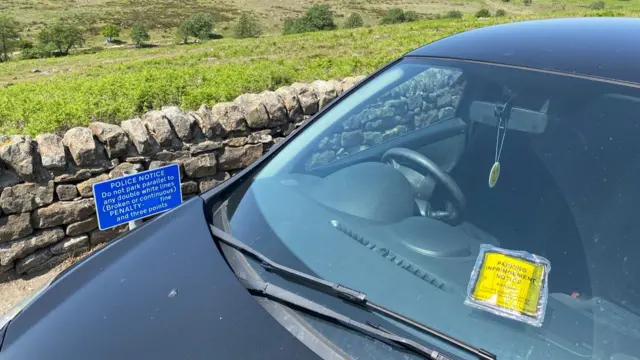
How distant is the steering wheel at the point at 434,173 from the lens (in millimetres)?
1786

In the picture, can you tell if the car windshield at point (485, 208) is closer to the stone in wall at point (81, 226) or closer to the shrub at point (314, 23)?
the stone in wall at point (81, 226)

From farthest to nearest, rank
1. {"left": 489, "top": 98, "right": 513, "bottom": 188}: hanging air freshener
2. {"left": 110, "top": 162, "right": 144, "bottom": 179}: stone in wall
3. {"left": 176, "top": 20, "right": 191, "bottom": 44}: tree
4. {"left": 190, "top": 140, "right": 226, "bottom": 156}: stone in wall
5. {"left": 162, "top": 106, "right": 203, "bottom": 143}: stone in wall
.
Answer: {"left": 176, "top": 20, "right": 191, "bottom": 44}: tree < {"left": 190, "top": 140, "right": 226, "bottom": 156}: stone in wall < {"left": 162, "top": 106, "right": 203, "bottom": 143}: stone in wall < {"left": 110, "top": 162, "right": 144, "bottom": 179}: stone in wall < {"left": 489, "top": 98, "right": 513, "bottom": 188}: hanging air freshener

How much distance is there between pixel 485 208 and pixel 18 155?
3238mm

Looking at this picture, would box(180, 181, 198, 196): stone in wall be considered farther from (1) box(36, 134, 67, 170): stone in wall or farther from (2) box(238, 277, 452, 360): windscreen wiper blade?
(2) box(238, 277, 452, 360): windscreen wiper blade

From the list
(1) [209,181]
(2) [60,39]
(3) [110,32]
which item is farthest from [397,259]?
(3) [110,32]

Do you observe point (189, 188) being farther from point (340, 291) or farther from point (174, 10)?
point (174, 10)

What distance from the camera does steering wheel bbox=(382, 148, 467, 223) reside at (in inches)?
70.3

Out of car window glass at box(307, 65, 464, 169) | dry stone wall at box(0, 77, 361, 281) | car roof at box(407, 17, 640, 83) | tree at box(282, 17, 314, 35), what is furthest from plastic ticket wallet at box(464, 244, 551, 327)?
tree at box(282, 17, 314, 35)

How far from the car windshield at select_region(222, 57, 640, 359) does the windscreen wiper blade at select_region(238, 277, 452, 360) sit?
0.13 m

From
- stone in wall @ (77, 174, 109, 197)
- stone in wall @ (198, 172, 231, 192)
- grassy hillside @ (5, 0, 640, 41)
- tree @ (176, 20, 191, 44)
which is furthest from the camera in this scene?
grassy hillside @ (5, 0, 640, 41)

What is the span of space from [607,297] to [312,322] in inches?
32.6

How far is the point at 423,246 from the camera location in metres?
1.65

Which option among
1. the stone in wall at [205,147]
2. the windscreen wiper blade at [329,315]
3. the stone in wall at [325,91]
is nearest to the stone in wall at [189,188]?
the stone in wall at [205,147]

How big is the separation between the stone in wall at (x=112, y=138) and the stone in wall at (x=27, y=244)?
725 mm
